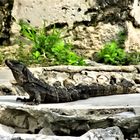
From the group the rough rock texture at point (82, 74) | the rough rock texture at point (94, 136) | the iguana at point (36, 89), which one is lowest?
the rough rock texture at point (82, 74)

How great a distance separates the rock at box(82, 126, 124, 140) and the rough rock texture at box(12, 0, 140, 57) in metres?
6.90

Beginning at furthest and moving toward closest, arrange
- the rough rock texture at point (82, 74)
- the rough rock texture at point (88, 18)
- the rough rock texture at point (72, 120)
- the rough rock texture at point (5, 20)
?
the rough rock texture at point (88, 18) < the rough rock texture at point (5, 20) < the rough rock texture at point (82, 74) < the rough rock texture at point (72, 120)

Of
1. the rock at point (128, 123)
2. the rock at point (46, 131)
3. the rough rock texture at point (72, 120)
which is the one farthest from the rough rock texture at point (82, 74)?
the rock at point (128, 123)

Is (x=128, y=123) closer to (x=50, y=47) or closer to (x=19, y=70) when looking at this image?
(x=19, y=70)

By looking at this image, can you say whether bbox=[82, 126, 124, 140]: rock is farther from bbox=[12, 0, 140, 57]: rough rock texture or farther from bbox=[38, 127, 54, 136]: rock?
bbox=[12, 0, 140, 57]: rough rock texture

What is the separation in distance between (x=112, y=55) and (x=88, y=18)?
1568mm

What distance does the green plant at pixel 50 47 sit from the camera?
9.69 meters

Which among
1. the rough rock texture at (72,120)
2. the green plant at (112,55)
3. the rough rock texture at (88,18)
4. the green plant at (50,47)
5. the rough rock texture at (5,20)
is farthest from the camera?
the rough rock texture at (88,18)

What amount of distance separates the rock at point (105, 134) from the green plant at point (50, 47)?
222 inches

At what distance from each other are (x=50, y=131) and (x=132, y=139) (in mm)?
705

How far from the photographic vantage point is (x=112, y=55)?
32.5 ft

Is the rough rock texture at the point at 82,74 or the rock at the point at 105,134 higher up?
the rock at the point at 105,134

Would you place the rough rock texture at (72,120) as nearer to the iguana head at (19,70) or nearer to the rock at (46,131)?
the rock at (46,131)

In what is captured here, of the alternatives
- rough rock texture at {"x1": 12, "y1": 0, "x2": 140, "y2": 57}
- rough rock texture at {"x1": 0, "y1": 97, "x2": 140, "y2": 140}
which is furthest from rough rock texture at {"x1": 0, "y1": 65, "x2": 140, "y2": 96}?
rough rock texture at {"x1": 0, "y1": 97, "x2": 140, "y2": 140}
